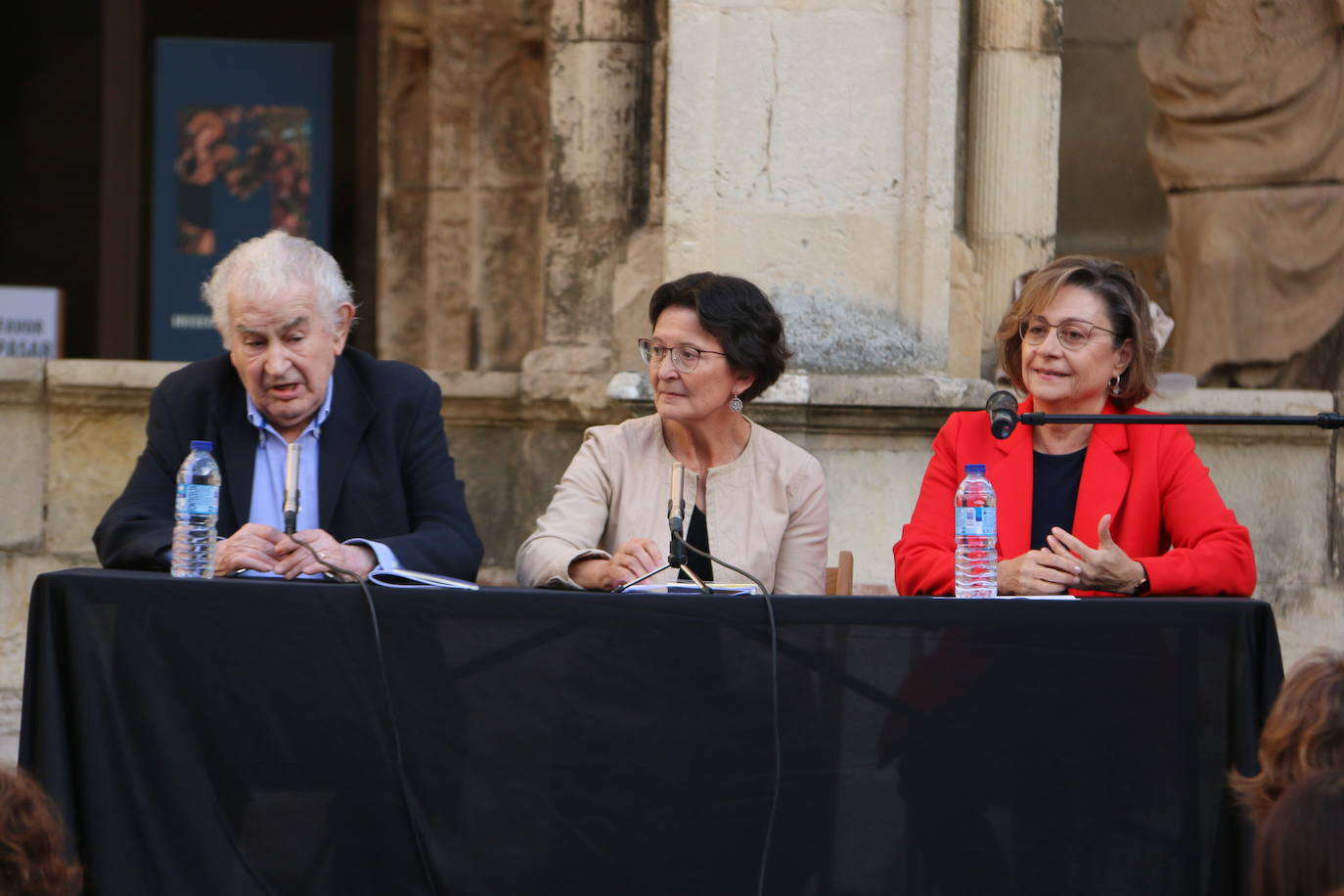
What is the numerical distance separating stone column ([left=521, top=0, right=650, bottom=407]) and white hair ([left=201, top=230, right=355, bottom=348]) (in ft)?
7.15

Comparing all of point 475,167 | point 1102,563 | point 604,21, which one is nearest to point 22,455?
point 604,21

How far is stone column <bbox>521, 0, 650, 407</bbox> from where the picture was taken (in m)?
5.98

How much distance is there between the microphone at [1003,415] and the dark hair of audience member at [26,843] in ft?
5.45

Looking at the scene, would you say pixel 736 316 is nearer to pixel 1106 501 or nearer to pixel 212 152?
pixel 1106 501

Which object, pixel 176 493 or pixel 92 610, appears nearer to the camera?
pixel 92 610

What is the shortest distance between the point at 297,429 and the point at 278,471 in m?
0.10

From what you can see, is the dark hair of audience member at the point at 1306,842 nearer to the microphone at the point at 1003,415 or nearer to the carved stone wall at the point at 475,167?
the microphone at the point at 1003,415

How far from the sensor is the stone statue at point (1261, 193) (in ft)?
20.1

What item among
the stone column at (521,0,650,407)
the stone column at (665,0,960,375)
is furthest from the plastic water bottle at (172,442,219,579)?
the stone column at (521,0,650,407)

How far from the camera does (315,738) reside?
9.61 feet

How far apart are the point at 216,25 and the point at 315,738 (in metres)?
6.17

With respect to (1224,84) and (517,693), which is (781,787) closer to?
(517,693)

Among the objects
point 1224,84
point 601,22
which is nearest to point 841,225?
point 601,22

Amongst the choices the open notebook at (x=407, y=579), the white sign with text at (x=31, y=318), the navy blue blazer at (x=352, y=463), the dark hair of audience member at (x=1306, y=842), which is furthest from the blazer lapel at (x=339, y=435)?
the white sign with text at (x=31, y=318)
